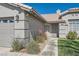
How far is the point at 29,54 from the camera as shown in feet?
41.0

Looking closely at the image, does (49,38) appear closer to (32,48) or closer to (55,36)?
(55,36)

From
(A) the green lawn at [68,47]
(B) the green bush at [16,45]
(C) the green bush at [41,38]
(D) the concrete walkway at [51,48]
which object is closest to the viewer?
(B) the green bush at [16,45]

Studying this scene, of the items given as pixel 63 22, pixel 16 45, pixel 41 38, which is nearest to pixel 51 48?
pixel 41 38

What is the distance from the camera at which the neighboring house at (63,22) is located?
561 inches

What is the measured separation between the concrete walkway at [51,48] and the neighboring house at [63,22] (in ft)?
1.74

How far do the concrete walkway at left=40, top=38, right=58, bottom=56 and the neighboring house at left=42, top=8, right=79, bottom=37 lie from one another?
1.74 feet

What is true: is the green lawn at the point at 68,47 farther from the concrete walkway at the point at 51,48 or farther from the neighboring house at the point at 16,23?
the neighboring house at the point at 16,23

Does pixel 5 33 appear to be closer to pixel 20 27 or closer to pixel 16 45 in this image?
pixel 20 27

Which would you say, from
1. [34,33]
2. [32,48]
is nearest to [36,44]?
[32,48]

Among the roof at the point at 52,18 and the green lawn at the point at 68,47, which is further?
the roof at the point at 52,18

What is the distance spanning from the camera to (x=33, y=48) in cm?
1267

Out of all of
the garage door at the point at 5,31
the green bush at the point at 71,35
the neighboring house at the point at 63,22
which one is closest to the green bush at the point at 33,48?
the garage door at the point at 5,31

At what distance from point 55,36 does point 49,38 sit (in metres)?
0.59

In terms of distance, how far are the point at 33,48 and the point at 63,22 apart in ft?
12.1
